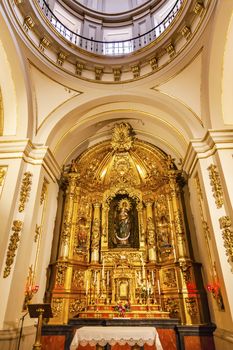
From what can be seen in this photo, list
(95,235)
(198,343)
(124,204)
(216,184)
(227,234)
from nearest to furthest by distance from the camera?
(227,234)
(198,343)
(216,184)
(95,235)
(124,204)

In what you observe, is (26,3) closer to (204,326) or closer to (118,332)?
(118,332)

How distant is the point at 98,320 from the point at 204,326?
2.77m

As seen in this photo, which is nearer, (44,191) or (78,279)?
(44,191)

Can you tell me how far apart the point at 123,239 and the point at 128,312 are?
2.76 m

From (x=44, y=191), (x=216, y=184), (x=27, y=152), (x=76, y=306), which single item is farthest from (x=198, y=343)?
(x=27, y=152)

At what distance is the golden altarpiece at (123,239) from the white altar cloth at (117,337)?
6.51 feet

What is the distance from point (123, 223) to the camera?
902 cm

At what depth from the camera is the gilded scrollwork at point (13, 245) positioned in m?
5.39

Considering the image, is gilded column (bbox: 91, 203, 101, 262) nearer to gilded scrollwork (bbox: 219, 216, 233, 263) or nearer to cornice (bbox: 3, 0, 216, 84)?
gilded scrollwork (bbox: 219, 216, 233, 263)

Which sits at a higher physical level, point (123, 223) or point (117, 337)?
point (123, 223)

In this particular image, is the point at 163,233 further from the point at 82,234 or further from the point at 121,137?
the point at 121,137

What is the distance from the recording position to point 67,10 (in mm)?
9992

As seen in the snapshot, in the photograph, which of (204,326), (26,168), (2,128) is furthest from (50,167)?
(204,326)

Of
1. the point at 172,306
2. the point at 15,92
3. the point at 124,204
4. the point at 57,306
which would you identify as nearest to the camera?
the point at 15,92
